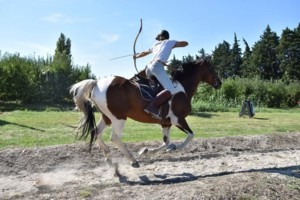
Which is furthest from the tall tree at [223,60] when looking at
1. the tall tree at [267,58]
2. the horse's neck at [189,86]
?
the horse's neck at [189,86]

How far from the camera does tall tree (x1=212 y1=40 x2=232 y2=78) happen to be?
84.5 m

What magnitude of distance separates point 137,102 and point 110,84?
721 millimetres

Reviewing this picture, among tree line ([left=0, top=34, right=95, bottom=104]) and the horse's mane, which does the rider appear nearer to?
the horse's mane

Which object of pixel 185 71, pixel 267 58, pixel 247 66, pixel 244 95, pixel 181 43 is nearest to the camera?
pixel 181 43


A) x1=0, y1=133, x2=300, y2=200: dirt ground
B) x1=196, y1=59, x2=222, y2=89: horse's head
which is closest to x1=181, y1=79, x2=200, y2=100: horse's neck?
x1=196, y1=59, x2=222, y2=89: horse's head

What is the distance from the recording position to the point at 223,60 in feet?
280

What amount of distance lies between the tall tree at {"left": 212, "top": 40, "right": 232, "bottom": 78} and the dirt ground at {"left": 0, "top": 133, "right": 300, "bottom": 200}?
7302 centimetres

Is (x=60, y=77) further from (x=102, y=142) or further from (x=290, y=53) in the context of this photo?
Result: (x=290, y=53)

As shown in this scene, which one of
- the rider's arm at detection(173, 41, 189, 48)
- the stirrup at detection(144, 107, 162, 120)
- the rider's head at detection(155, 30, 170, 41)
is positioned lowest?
the stirrup at detection(144, 107, 162, 120)

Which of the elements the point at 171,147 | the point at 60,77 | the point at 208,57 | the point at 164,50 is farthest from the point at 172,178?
the point at 60,77

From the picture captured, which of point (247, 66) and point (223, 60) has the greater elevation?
point (223, 60)

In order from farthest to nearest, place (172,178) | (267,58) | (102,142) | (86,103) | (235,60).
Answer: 1. (235,60)
2. (267,58)
3. (102,142)
4. (86,103)
5. (172,178)

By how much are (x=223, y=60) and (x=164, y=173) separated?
259ft

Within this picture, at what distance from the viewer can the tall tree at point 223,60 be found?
277ft
